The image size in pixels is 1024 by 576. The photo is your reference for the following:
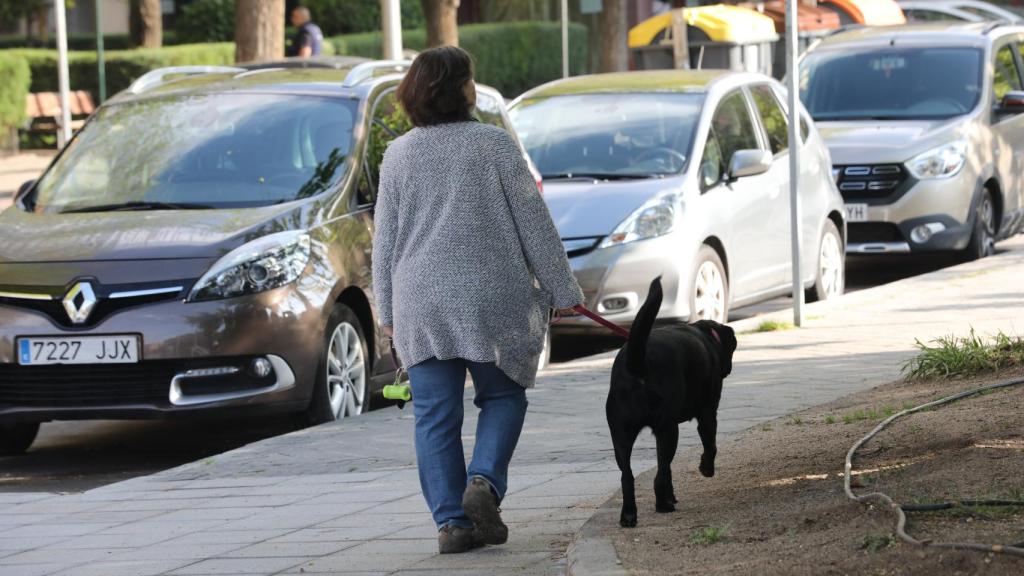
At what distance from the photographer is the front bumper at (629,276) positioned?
10578 mm

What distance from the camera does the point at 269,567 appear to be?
5719 mm

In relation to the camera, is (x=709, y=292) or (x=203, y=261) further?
(x=709, y=292)

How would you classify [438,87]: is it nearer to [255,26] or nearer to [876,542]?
[876,542]

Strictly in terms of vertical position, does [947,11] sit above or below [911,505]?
above

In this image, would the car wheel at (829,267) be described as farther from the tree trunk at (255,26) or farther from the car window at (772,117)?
the tree trunk at (255,26)

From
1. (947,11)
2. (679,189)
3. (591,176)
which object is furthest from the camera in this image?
(947,11)

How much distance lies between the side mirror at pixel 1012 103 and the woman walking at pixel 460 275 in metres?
10.0

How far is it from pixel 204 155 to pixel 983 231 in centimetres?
747

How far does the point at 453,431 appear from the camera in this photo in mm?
5699

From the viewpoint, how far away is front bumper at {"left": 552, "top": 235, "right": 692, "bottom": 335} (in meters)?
10.6

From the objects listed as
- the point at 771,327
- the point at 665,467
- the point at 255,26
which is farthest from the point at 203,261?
the point at 255,26

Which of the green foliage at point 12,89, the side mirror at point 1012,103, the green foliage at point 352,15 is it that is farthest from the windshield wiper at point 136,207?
the green foliage at point 352,15

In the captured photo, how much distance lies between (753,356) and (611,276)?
119 cm

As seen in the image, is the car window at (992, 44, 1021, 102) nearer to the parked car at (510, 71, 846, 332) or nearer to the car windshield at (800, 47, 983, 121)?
the car windshield at (800, 47, 983, 121)
